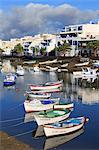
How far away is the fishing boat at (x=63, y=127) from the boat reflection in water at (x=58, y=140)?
0.22m

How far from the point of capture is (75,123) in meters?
21.5

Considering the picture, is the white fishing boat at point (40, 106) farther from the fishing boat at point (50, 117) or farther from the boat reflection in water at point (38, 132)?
the boat reflection in water at point (38, 132)

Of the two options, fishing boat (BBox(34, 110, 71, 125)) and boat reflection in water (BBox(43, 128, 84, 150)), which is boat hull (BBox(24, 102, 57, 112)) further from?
boat reflection in water (BBox(43, 128, 84, 150))

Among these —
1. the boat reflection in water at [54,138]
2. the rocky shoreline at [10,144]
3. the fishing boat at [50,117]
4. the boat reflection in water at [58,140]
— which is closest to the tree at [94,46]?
the fishing boat at [50,117]

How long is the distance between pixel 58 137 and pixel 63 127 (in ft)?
2.04

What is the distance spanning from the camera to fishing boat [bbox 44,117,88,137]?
20094mm

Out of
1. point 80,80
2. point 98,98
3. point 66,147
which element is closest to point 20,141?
point 66,147

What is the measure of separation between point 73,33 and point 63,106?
75.0 metres

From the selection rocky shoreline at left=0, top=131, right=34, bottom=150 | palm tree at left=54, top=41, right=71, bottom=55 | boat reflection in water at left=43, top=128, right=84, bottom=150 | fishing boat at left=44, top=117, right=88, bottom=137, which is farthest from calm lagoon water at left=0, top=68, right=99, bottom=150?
palm tree at left=54, top=41, right=71, bottom=55

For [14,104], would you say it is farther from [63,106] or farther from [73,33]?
[73,33]

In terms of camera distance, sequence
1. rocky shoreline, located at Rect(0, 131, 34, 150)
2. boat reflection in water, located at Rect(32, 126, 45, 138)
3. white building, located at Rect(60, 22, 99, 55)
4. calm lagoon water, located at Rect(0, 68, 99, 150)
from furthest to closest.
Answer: white building, located at Rect(60, 22, 99, 55)
boat reflection in water, located at Rect(32, 126, 45, 138)
calm lagoon water, located at Rect(0, 68, 99, 150)
rocky shoreline, located at Rect(0, 131, 34, 150)

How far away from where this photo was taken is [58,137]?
20.4m

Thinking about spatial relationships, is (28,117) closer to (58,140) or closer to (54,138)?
(54,138)

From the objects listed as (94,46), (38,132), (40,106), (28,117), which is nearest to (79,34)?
(94,46)
